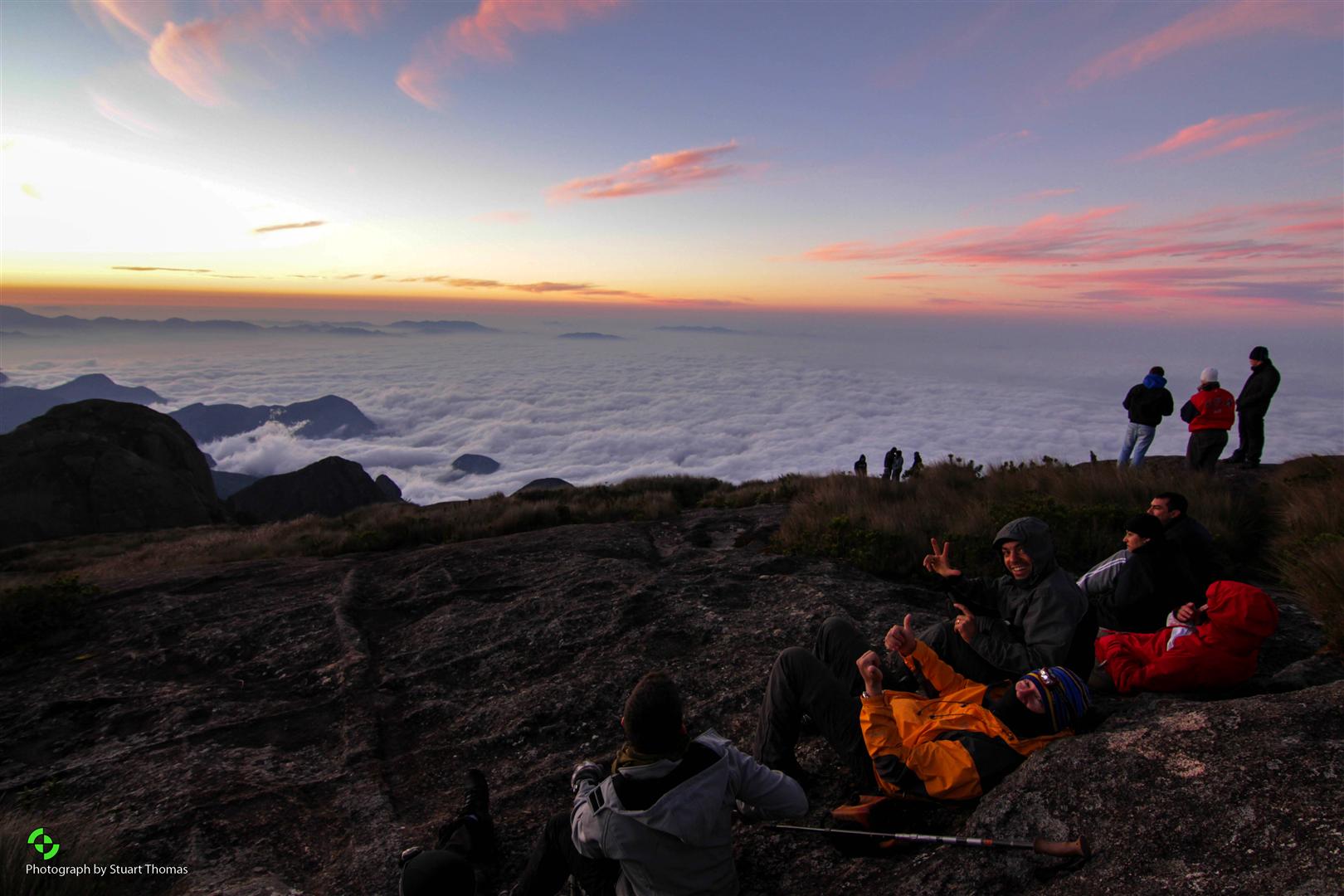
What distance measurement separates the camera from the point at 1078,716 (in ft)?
10.5

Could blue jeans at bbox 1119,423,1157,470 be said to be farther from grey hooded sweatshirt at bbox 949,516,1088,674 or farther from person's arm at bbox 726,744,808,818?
person's arm at bbox 726,744,808,818

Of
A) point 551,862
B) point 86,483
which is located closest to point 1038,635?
point 551,862

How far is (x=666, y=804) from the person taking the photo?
2629mm

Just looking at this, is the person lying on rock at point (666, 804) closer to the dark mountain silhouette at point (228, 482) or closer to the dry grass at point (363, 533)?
the dry grass at point (363, 533)

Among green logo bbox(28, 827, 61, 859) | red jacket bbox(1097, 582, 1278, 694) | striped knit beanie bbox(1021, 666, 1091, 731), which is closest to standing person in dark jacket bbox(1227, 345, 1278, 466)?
red jacket bbox(1097, 582, 1278, 694)

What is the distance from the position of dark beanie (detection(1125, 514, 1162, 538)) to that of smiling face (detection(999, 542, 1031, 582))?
1492 millimetres

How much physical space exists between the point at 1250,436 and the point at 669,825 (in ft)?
49.3

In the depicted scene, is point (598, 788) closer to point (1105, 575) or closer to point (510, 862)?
point (510, 862)

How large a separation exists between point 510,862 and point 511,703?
1.78 meters

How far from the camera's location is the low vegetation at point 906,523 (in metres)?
7.30

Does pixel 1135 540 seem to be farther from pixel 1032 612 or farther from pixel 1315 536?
pixel 1315 536

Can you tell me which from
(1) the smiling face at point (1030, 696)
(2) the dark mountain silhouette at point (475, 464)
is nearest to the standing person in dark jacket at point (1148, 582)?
(1) the smiling face at point (1030, 696)

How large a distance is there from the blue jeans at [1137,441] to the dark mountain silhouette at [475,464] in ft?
493

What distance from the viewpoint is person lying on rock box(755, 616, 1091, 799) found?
126 inches
